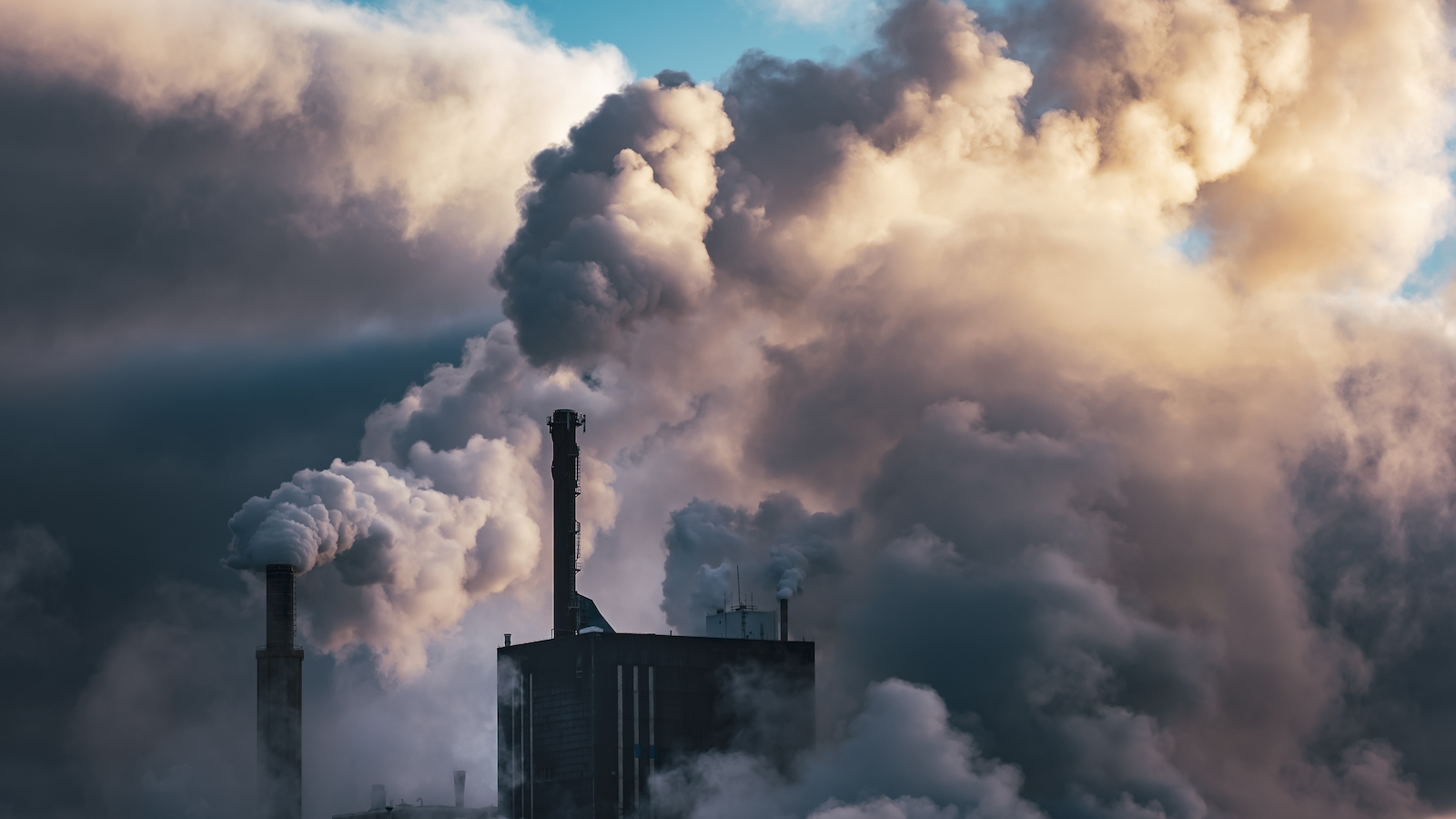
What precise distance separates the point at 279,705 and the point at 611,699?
24117mm

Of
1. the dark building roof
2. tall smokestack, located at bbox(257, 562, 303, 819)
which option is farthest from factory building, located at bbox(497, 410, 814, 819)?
tall smokestack, located at bbox(257, 562, 303, 819)

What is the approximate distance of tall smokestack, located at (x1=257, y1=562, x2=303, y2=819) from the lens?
13712 cm

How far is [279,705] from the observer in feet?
458

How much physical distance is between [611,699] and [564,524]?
13.9 meters

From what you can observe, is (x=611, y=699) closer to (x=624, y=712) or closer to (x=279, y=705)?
(x=624, y=712)

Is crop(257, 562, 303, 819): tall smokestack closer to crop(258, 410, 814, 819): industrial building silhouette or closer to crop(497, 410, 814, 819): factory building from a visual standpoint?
crop(258, 410, 814, 819): industrial building silhouette

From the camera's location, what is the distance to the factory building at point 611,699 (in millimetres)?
135750

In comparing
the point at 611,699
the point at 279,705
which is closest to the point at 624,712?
the point at 611,699

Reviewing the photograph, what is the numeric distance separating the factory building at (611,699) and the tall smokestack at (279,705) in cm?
1479

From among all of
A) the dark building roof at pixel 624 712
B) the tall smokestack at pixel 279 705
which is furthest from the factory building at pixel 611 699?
the tall smokestack at pixel 279 705

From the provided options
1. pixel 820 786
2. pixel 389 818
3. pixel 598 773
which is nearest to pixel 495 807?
pixel 389 818

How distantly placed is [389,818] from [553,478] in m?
31.4

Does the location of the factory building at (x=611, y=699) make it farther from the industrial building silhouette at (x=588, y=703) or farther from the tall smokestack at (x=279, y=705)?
the tall smokestack at (x=279, y=705)

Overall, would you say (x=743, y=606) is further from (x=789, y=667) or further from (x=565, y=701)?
(x=565, y=701)
